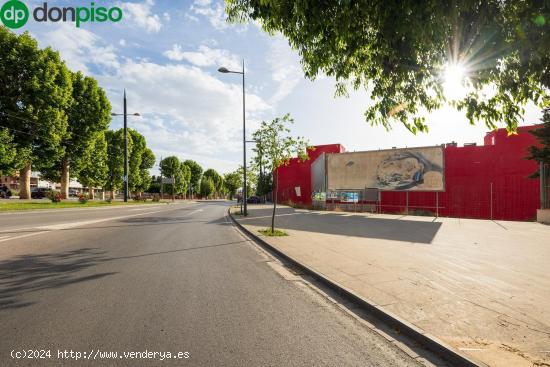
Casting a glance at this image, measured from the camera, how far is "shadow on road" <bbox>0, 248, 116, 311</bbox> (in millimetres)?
4364

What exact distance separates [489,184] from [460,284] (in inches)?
888

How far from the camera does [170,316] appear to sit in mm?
3719

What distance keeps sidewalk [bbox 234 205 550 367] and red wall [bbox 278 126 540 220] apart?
1499cm

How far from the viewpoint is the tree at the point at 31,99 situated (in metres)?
23.7

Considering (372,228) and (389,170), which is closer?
(372,228)

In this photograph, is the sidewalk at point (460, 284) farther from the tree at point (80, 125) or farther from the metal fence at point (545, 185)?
the tree at point (80, 125)

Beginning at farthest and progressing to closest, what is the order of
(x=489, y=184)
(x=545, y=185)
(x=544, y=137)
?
(x=489, y=184) → (x=545, y=185) → (x=544, y=137)

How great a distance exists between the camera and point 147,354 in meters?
2.86

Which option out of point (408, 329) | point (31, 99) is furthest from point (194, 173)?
point (408, 329)

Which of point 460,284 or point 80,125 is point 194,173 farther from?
point 460,284

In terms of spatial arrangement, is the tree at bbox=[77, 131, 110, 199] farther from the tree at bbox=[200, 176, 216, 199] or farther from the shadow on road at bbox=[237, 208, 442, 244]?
the tree at bbox=[200, 176, 216, 199]

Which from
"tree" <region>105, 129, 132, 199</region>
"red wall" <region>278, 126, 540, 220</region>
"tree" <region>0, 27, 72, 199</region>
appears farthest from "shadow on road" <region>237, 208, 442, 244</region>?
"tree" <region>105, 129, 132, 199</region>

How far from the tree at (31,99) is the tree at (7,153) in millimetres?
634

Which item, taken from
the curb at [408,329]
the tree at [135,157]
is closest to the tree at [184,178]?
the tree at [135,157]
